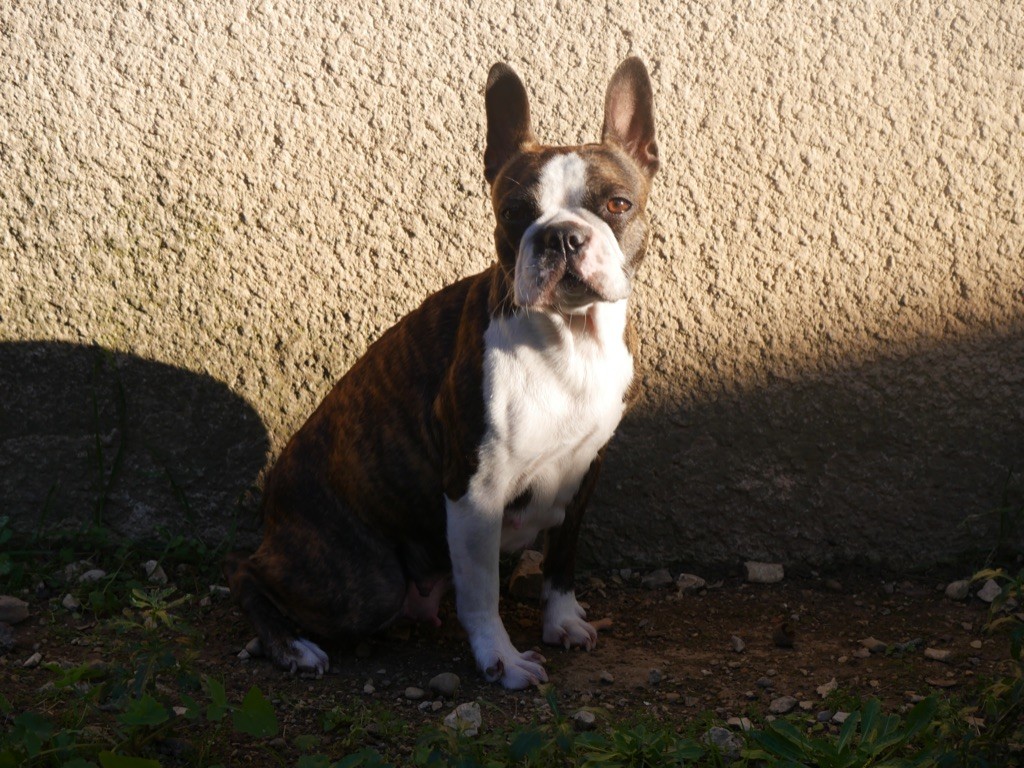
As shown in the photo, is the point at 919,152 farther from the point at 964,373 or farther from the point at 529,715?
the point at 529,715

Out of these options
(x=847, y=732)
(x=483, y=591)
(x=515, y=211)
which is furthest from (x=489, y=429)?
(x=847, y=732)

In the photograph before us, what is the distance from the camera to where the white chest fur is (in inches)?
117

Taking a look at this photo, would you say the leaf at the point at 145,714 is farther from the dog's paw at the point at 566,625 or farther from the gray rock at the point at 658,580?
the gray rock at the point at 658,580

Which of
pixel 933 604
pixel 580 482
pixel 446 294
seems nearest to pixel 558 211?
pixel 446 294

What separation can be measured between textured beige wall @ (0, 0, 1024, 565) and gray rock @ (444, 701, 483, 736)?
112 centimetres

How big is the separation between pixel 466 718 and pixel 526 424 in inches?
30.7

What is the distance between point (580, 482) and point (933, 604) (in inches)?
50.5

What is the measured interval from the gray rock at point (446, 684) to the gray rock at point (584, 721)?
399 mm

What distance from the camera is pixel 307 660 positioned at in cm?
317

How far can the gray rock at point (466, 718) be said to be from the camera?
2.66m

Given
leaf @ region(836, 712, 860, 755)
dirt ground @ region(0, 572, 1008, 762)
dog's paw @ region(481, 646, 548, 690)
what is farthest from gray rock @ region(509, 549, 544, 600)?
leaf @ region(836, 712, 860, 755)

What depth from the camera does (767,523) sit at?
3793mm

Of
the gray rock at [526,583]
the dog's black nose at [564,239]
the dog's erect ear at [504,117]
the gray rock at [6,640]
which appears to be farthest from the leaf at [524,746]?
the gray rock at [6,640]

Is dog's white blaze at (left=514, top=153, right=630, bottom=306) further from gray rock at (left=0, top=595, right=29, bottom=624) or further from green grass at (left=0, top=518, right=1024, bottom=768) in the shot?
gray rock at (left=0, top=595, right=29, bottom=624)
